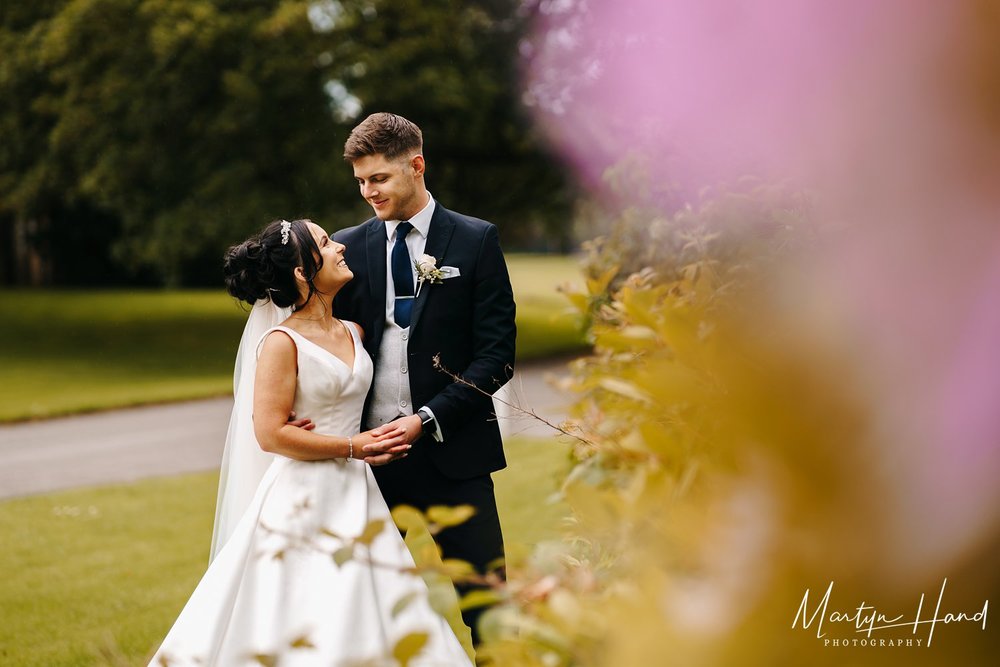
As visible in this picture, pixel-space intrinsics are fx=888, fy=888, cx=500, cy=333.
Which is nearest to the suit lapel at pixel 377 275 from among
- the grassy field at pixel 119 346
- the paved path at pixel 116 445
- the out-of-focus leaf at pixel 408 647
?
the grassy field at pixel 119 346

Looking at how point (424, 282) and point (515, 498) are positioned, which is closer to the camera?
point (424, 282)

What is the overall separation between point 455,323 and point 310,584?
3.56ft

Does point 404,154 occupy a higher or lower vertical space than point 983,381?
higher

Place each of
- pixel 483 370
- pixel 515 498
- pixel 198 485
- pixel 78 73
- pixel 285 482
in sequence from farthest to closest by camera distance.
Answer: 1. pixel 78 73
2. pixel 198 485
3. pixel 515 498
4. pixel 483 370
5. pixel 285 482

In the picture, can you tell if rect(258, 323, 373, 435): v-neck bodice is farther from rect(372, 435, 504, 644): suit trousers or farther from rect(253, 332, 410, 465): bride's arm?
rect(372, 435, 504, 644): suit trousers

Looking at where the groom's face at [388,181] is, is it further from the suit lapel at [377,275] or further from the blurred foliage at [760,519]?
the blurred foliage at [760,519]

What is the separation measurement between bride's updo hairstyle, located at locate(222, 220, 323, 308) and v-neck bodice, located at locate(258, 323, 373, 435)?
166mm

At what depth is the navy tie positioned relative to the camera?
3385 mm

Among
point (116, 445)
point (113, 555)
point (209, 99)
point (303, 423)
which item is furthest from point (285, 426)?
point (209, 99)

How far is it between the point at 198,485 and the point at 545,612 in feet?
24.7

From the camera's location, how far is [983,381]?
633 mm

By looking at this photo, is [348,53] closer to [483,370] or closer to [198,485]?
[198,485]

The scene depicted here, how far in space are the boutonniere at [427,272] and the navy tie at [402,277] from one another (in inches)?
2.3

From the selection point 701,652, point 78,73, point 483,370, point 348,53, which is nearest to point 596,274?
point 483,370
